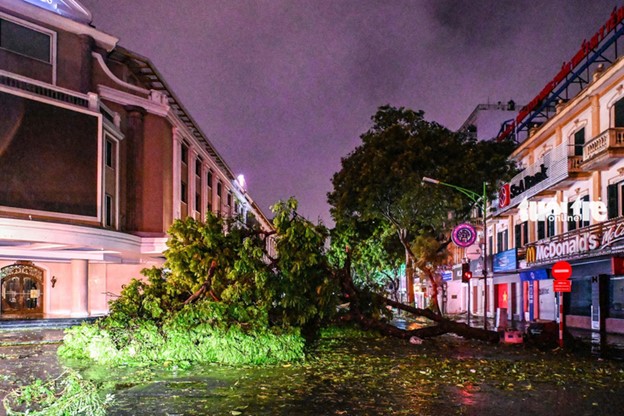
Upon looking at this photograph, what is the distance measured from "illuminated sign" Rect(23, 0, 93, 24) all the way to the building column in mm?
12074

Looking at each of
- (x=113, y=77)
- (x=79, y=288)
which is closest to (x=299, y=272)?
(x=79, y=288)

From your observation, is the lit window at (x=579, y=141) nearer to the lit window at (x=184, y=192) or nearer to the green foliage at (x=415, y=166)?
the green foliage at (x=415, y=166)

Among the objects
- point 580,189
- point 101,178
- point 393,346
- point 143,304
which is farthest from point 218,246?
point 580,189

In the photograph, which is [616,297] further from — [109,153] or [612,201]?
[109,153]

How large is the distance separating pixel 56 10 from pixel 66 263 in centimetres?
1316

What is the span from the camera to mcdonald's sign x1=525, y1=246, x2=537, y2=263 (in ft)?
96.5

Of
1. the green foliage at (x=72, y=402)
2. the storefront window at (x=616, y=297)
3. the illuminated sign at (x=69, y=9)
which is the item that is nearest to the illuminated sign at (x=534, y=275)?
the storefront window at (x=616, y=297)

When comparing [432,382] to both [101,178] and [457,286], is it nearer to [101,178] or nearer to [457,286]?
[101,178]

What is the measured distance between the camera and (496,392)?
11.2 meters

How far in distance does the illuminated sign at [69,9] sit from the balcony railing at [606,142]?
79.3 ft

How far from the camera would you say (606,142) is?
23719mm

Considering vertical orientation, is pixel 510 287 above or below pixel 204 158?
below

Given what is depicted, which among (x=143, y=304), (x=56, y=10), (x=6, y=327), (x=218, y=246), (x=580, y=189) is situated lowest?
(x=6, y=327)

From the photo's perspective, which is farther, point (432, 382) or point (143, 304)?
point (143, 304)
